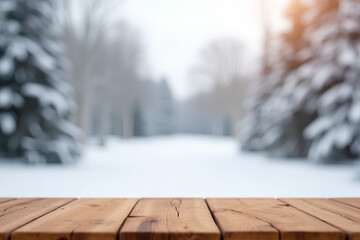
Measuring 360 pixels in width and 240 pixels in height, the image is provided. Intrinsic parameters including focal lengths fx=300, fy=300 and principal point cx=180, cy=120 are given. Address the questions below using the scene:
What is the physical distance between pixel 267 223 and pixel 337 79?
8.20 meters

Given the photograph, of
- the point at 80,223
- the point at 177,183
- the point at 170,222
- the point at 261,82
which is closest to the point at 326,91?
the point at 261,82

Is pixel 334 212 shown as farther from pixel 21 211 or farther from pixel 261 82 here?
pixel 261 82

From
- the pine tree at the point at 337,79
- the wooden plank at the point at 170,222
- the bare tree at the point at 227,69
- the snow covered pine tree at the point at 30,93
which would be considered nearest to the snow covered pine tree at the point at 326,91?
the pine tree at the point at 337,79

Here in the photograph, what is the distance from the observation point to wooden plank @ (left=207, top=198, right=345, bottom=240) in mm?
898

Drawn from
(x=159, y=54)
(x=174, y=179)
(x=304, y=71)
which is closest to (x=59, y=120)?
(x=174, y=179)

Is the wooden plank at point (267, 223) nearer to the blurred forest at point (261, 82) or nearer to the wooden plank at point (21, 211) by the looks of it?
the wooden plank at point (21, 211)

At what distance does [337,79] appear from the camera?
8.05 m

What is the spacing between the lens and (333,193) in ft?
14.9

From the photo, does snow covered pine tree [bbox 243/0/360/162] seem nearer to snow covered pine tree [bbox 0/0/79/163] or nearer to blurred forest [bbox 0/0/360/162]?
blurred forest [bbox 0/0/360/162]

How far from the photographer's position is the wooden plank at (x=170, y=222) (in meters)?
0.89

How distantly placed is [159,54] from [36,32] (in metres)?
15.9

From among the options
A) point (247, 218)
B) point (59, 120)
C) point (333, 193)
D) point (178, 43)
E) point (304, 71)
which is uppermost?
point (178, 43)

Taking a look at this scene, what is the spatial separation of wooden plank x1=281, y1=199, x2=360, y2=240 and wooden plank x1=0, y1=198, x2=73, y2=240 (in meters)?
1.02

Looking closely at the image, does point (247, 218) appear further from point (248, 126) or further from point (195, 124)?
point (195, 124)
